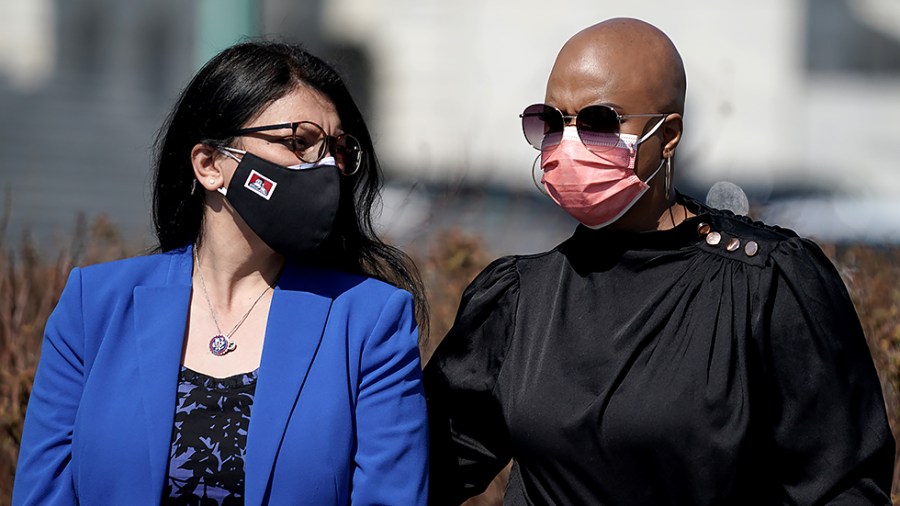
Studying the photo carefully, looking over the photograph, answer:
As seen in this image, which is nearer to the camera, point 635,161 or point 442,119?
point 635,161

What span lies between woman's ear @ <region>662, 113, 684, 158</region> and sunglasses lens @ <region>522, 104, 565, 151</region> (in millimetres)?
233

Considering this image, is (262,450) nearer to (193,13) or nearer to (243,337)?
(243,337)

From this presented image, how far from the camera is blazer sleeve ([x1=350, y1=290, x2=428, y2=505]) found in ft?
9.85

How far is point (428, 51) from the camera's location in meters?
21.6

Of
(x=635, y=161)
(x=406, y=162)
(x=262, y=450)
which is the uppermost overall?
(x=635, y=161)

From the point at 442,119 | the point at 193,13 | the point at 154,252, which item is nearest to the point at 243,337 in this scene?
the point at 154,252

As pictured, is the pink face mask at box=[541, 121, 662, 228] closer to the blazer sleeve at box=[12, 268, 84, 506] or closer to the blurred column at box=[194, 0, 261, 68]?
the blazer sleeve at box=[12, 268, 84, 506]

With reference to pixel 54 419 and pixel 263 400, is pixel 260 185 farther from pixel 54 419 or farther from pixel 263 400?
pixel 54 419

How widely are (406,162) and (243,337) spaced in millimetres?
18972

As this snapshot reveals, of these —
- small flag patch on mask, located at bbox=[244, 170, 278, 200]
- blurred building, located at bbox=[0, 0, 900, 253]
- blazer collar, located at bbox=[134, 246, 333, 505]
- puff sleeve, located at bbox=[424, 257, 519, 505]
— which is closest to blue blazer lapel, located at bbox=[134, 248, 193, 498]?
blazer collar, located at bbox=[134, 246, 333, 505]

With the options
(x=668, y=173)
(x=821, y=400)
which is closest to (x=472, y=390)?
(x=668, y=173)

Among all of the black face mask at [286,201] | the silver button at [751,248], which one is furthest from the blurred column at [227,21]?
the silver button at [751,248]

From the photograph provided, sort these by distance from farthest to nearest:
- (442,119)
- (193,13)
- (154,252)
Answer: (442,119)
(193,13)
(154,252)

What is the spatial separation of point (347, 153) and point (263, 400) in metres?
0.67
